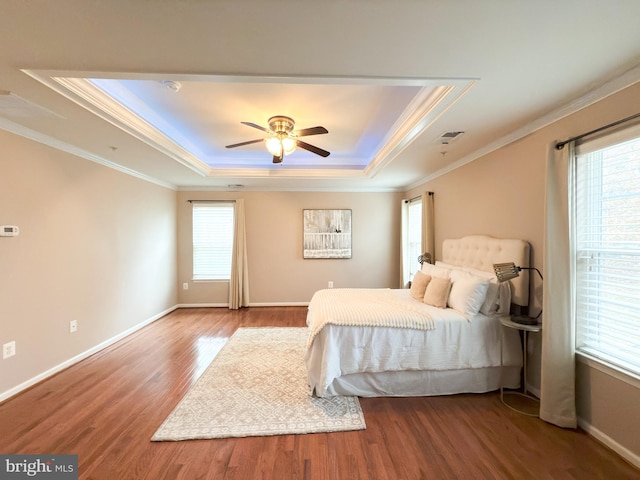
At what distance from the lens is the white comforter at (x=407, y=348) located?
227 centimetres

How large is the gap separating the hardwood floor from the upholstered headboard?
39.6 inches

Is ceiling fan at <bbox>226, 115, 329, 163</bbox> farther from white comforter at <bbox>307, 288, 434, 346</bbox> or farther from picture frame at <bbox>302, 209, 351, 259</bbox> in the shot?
picture frame at <bbox>302, 209, 351, 259</bbox>

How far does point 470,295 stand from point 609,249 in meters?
0.97

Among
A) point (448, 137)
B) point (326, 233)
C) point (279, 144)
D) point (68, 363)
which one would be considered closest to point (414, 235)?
point (326, 233)

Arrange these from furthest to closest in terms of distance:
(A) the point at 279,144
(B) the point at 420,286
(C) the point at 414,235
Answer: (C) the point at 414,235
(B) the point at 420,286
(A) the point at 279,144

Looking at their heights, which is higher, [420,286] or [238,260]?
[238,260]

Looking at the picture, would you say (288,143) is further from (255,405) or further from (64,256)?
(64,256)

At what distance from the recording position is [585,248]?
1.94 metres

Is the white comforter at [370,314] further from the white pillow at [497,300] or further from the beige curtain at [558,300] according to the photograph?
the beige curtain at [558,300]

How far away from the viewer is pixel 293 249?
5.37m

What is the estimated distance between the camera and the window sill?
163cm

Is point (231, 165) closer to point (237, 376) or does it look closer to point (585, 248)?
point (237, 376)

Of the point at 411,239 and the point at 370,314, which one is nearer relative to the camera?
the point at 370,314

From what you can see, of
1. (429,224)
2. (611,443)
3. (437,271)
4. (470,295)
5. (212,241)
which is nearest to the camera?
(611,443)
